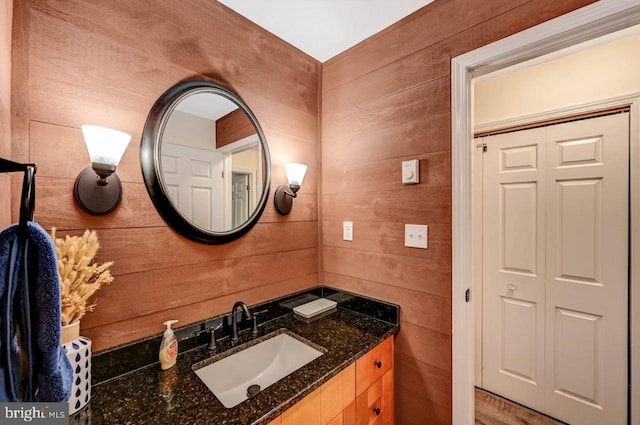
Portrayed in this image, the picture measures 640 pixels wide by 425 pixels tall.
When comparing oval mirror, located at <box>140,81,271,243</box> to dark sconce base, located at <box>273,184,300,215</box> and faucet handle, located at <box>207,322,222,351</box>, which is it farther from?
faucet handle, located at <box>207,322,222,351</box>

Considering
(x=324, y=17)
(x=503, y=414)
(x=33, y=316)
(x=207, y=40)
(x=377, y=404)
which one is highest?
(x=324, y=17)

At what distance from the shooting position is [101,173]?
3.08 ft

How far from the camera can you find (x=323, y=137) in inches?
73.5

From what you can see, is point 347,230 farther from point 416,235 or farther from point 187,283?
point 187,283

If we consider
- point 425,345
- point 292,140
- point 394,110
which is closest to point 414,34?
point 394,110

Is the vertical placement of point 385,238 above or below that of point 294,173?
below

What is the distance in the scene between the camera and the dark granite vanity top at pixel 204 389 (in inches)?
32.4

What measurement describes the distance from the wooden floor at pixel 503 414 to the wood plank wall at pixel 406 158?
33.6 inches

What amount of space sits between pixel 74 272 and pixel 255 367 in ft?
2.81

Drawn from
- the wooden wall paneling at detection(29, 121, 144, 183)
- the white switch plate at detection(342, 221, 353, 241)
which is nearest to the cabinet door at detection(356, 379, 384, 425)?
the white switch plate at detection(342, 221, 353, 241)

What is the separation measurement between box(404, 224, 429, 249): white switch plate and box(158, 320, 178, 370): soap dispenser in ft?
3.79

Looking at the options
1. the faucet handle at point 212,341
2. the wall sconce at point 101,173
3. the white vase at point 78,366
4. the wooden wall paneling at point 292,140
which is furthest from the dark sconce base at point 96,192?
the wooden wall paneling at point 292,140

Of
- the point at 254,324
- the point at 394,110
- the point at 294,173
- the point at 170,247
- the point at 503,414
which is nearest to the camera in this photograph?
the point at 170,247

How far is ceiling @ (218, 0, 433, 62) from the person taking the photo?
1369mm
